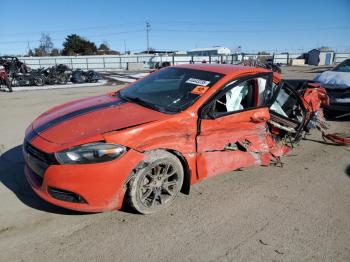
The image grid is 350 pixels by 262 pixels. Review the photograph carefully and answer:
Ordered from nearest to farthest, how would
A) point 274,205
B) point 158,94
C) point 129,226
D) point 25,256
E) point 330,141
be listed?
point 25,256, point 129,226, point 274,205, point 158,94, point 330,141

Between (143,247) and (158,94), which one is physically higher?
(158,94)

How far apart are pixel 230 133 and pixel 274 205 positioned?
1023mm

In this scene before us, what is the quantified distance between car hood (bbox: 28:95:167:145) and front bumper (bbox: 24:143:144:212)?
32cm

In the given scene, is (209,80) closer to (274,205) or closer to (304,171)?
(274,205)

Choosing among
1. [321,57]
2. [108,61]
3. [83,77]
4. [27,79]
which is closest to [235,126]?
[27,79]

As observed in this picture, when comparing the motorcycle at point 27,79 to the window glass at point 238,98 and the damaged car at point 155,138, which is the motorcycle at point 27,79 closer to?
the damaged car at point 155,138

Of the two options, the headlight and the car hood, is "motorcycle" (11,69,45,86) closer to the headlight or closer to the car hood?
the car hood

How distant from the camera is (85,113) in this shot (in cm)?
384

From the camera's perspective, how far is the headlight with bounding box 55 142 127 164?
3.03 m

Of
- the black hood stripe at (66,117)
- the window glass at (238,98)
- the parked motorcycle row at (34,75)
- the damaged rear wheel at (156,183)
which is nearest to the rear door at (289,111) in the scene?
the window glass at (238,98)

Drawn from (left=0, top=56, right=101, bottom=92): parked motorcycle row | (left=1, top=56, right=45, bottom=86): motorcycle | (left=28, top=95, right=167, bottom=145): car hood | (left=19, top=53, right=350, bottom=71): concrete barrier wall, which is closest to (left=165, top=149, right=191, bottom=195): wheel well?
(left=28, top=95, right=167, bottom=145): car hood

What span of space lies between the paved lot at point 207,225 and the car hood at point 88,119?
0.84 metres

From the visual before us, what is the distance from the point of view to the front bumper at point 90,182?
9.86 ft

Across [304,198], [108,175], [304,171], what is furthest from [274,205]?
A: [108,175]
